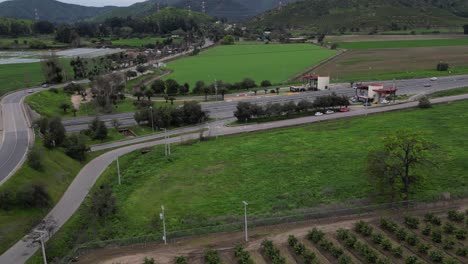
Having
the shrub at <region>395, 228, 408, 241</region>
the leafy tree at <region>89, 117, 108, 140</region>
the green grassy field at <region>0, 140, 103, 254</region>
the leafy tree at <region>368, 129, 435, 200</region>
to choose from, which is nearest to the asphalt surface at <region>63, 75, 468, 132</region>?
the leafy tree at <region>89, 117, 108, 140</region>

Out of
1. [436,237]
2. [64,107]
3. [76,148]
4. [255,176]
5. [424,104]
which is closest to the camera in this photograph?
[436,237]

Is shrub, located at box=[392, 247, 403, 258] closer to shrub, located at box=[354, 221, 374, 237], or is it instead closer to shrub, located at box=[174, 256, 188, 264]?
shrub, located at box=[354, 221, 374, 237]

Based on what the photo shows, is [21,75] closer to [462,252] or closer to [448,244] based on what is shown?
[448,244]

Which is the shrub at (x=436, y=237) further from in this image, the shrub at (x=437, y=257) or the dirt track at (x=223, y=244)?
the dirt track at (x=223, y=244)

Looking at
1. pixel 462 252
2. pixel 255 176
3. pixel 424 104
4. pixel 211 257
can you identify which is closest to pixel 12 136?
pixel 255 176

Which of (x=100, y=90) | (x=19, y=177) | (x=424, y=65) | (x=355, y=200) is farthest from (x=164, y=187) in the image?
(x=424, y=65)

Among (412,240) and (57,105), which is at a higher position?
(57,105)

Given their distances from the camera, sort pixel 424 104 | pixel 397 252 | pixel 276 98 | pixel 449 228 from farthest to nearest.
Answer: pixel 276 98 < pixel 424 104 < pixel 449 228 < pixel 397 252
